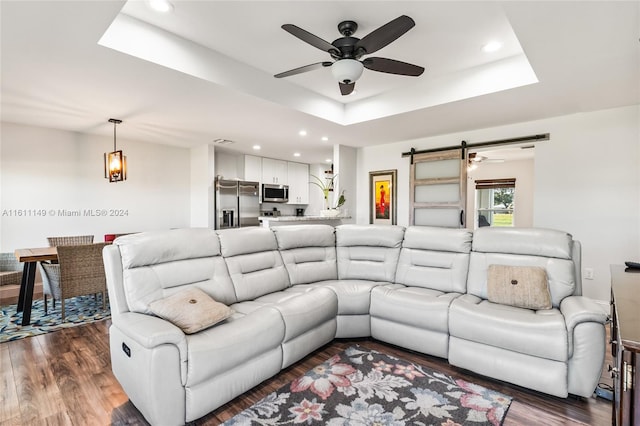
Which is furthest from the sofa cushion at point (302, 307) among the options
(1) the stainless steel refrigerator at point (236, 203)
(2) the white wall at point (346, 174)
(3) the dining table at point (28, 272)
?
(1) the stainless steel refrigerator at point (236, 203)

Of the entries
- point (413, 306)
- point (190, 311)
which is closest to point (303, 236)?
point (413, 306)

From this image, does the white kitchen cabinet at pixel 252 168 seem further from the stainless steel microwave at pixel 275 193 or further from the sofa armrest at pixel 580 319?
the sofa armrest at pixel 580 319

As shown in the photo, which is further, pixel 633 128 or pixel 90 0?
pixel 633 128

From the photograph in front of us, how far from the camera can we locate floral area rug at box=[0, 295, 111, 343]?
3.12 m

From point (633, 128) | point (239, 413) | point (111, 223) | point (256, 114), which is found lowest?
point (239, 413)

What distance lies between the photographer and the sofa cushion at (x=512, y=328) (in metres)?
1.96

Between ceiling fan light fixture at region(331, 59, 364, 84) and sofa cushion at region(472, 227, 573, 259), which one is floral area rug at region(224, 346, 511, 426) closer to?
sofa cushion at region(472, 227, 573, 259)

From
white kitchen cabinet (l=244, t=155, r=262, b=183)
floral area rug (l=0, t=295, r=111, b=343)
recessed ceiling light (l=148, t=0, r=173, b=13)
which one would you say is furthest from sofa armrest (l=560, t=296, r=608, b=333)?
white kitchen cabinet (l=244, t=155, r=262, b=183)

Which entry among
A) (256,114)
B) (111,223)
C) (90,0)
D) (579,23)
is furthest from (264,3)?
(111,223)

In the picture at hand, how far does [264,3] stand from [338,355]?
2825mm

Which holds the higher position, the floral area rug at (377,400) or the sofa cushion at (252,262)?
the sofa cushion at (252,262)

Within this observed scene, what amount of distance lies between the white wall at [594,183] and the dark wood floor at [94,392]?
1.73m

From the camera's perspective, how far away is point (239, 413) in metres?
1.88

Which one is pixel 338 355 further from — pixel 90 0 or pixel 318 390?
pixel 90 0
